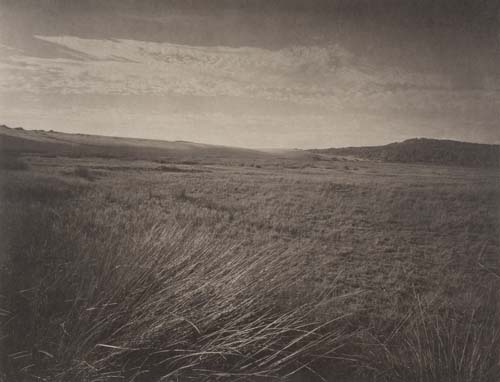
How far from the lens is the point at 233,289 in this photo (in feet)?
6.85

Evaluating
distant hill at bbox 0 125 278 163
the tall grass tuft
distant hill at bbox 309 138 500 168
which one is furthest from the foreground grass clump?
distant hill at bbox 309 138 500 168

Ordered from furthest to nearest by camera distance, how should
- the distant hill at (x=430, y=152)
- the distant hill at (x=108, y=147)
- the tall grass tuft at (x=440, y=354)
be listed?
the distant hill at (x=108, y=147) < the distant hill at (x=430, y=152) < the tall grass tuft at (x=440, y=354)

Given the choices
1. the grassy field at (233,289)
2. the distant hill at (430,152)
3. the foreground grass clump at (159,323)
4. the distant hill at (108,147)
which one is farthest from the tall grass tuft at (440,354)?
the distant hill at (108,147)

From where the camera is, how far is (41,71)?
3.43 meters

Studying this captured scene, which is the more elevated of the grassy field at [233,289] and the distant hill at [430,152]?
the distant hill at [430,152]

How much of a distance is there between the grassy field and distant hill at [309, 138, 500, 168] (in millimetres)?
144

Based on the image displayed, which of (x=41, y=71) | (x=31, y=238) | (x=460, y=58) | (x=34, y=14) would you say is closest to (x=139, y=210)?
(x=31, y=238)

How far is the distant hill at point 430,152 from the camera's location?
3.18m

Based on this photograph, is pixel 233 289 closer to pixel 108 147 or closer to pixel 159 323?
pixel 159 323

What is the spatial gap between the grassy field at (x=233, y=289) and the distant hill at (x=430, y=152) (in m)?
0.14

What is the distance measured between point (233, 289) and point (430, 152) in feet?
8.42

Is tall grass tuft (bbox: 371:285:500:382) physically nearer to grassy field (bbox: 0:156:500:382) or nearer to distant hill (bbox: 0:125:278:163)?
grassy field (bbox: 0:156:500:382)

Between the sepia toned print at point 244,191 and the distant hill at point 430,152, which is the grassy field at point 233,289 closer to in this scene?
the sepia toned print at point 244,191

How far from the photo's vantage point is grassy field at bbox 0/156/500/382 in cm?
205
